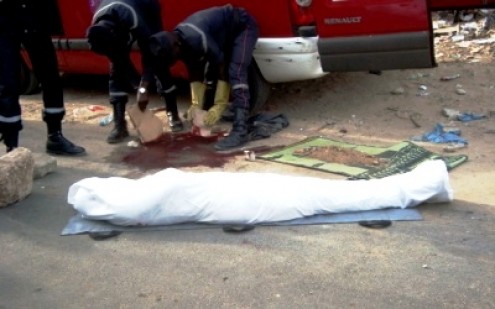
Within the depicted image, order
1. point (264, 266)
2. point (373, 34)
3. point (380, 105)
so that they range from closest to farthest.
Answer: point (264, 266) → point (373, 34) → point (380, 105)

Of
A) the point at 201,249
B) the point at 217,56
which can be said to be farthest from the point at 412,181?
the point at 217,56

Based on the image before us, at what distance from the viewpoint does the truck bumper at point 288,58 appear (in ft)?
17.8

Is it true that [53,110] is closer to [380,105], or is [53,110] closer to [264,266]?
[264,266]

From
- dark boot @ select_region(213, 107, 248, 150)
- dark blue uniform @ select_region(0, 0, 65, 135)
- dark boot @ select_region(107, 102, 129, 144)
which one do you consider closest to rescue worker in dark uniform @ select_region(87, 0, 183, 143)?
dark boot @ select_region(107, 102, 129, 144)

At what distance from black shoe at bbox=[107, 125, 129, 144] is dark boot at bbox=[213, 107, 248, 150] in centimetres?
91

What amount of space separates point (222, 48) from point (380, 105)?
1.59m

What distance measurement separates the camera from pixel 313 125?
19.0 ft

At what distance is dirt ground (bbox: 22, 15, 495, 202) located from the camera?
210 inches

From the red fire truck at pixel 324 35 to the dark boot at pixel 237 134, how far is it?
46 centimetres

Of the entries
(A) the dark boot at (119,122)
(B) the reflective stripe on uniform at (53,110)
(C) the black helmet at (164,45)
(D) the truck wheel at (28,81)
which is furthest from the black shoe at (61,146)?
(D) the truck wheel at (28,81)

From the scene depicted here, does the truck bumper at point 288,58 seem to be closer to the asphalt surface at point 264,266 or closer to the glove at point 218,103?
the glove at point 218,103

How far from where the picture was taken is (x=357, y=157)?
481cm

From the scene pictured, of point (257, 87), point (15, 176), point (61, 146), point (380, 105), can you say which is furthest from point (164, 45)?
point (380, 105)

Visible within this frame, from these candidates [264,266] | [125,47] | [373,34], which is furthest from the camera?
[125,47]
